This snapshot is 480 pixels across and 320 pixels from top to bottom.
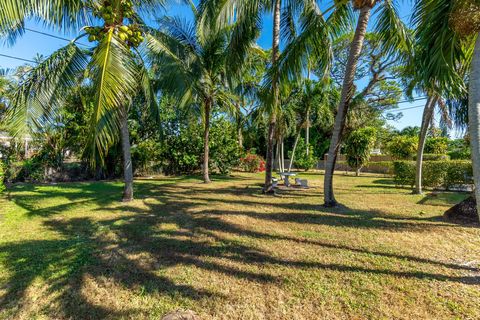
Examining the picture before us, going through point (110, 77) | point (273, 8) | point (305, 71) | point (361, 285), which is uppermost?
point (273, 8)

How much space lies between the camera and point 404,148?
64.9ft

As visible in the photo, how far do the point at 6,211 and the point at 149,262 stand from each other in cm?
542

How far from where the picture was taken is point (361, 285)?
9.25ft

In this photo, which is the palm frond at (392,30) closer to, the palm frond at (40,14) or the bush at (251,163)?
the palm frond at (40,14)

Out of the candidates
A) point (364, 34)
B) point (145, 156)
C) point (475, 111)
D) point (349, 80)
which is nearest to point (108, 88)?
point (475, 111)

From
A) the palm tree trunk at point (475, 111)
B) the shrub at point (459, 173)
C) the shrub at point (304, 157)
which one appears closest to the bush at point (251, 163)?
the shrub at point (304, 157)

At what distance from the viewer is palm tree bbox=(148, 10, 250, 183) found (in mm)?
6070

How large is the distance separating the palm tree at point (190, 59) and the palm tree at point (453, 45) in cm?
487

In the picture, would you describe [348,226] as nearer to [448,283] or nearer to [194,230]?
[448,283]

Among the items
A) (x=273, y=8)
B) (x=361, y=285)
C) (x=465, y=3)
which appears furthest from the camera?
(x=273, y=8)

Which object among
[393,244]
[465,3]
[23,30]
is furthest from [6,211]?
[465,3]

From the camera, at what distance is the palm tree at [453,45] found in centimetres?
242

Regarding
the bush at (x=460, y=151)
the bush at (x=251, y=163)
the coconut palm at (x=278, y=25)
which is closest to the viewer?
the coconut palm at (x=278, y=25)

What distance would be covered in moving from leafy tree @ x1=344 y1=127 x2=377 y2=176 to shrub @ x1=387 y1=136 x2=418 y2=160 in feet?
13.0
